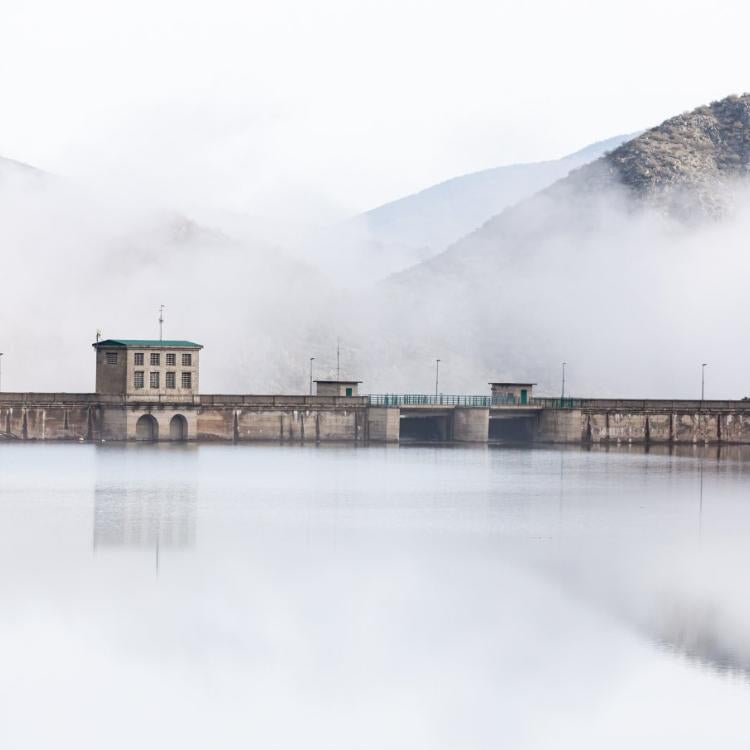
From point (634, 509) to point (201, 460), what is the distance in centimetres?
5046

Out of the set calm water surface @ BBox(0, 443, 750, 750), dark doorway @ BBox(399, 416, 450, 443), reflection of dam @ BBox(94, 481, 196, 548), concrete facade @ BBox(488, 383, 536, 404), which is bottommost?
calm water surface @ BBox(0, 443, 750, 750)

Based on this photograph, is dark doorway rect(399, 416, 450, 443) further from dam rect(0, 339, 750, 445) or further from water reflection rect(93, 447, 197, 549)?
water reflection rect(93, 447, 197, 549)

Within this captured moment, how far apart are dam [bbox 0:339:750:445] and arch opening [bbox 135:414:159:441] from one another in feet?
0.48

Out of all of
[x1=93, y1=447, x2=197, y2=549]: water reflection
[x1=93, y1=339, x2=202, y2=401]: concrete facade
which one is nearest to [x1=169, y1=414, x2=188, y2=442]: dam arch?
[x1=93, y1=339, x2=202, y2=401]: concrete facade

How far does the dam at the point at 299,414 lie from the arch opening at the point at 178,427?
0.34 ft

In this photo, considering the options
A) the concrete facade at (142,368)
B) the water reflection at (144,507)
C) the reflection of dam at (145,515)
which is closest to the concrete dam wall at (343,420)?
the concrete facade at (142,368)

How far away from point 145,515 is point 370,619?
35.2m

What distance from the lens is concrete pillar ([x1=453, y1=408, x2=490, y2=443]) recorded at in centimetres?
17062

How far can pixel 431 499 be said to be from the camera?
105 meters

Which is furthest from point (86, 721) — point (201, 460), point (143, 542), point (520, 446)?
point (520, 446)

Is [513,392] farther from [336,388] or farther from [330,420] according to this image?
[330,420]

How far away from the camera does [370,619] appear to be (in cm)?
5878

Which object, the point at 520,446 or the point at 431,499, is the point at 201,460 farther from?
the point at 520,446

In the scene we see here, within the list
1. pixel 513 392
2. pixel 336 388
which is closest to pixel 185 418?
pixel 336 388
